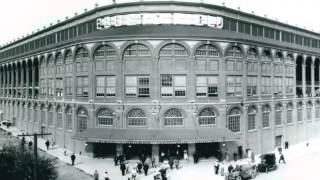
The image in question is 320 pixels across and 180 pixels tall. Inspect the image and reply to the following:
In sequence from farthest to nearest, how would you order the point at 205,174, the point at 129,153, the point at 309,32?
the point at 309,32 → the point at 129,153 → the point at 205,174

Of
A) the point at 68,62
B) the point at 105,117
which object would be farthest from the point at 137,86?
the point at 68,62

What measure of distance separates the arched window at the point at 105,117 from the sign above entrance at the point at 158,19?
11142 millimetres

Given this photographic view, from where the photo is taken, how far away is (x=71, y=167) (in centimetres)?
3716

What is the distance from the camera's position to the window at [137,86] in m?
39.1

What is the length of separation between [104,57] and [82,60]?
3686mm

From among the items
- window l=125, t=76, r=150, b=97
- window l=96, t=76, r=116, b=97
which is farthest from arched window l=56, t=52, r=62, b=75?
window l=125, t=76, r=150, b=97

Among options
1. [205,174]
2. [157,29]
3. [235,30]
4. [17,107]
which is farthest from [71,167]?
[17,107]

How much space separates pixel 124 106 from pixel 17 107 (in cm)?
3915

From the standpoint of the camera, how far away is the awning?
121ft

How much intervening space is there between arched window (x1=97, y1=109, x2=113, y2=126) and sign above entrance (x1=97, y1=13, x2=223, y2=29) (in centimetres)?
1114

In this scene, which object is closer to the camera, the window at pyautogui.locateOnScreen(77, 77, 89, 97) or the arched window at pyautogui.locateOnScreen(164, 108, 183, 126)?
the arched window at pyautogui.locateOnScreen(164, 108, 183, 126)

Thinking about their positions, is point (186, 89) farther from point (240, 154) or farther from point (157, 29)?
point (240, 154)

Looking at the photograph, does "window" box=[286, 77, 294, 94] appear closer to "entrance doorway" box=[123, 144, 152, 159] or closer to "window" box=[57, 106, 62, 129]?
"entrance doorway" box=[123, 144, 152, 159]

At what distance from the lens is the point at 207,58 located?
39844 mm
